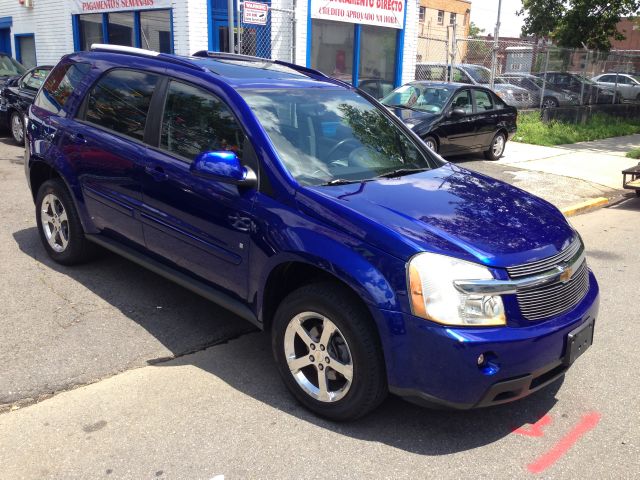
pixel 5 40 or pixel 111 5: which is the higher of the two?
pixel 111 5

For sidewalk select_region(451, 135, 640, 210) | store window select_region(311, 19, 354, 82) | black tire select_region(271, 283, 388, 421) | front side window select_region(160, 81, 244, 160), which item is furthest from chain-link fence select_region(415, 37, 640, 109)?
black tire select_region(271, 283, 388, 421)

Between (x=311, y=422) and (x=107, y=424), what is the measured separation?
1.09 m

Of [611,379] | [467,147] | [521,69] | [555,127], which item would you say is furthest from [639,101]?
[611,379]

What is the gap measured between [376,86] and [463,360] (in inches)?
549

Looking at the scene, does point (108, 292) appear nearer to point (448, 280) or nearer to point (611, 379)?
point (448, 280)

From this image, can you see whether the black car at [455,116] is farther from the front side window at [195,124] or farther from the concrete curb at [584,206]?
the front side window at [195,124]

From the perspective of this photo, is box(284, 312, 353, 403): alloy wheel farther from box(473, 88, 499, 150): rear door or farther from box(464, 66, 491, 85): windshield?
box(464, 66, 491, 85): windshield

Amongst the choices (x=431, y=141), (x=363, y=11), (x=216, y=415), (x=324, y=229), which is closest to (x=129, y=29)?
(x=363, y=11)

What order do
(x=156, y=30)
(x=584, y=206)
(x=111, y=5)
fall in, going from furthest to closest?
(x=111, y=5), (x=156, y=30), (x=584, y=206)

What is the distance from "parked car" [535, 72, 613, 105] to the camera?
19031mm

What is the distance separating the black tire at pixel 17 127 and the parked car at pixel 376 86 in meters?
7.94

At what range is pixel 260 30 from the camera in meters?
13.1

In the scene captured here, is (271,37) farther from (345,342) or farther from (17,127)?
(345,342)

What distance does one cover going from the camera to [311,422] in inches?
Result: 129
